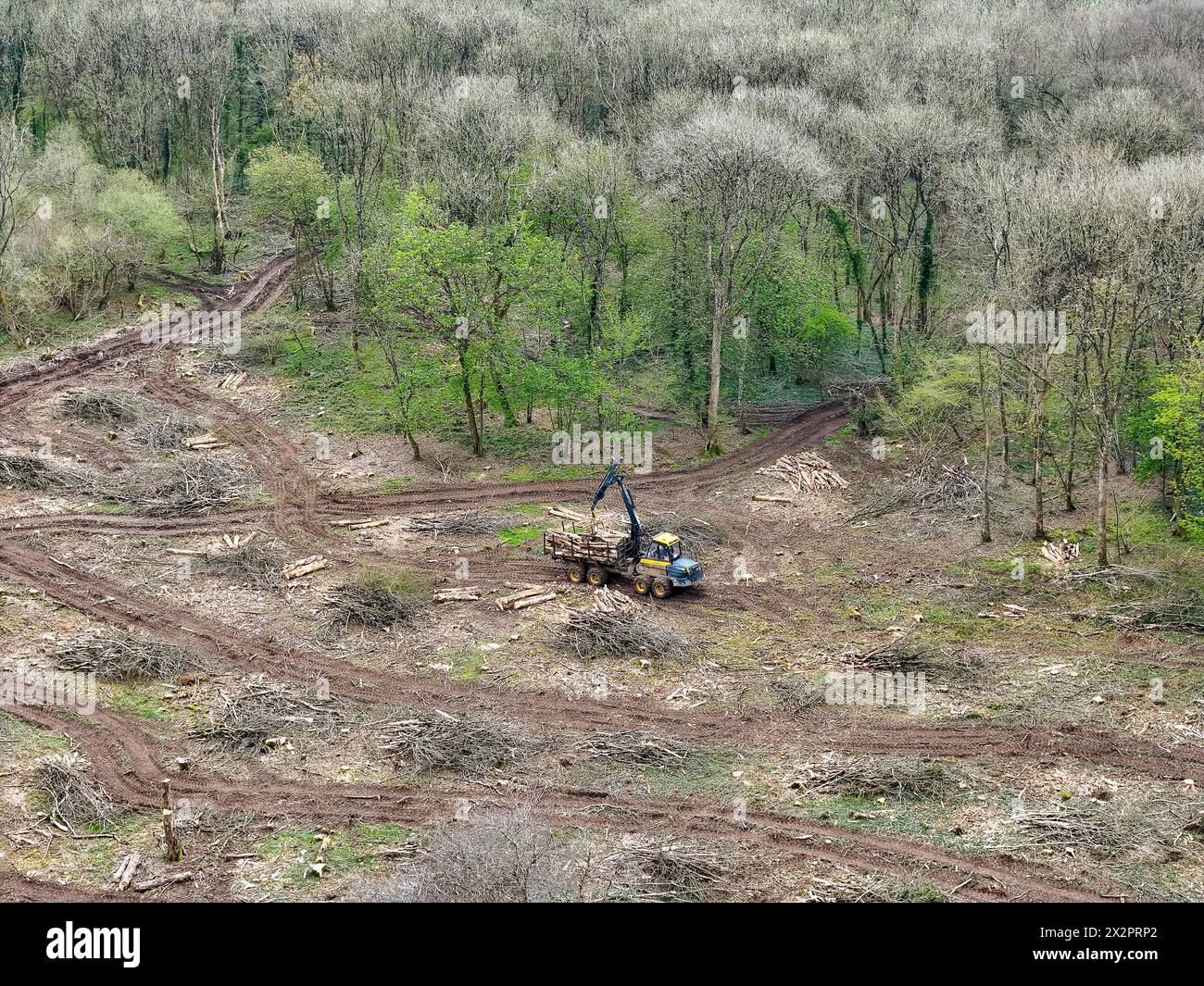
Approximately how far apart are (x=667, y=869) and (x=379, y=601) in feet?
45.7

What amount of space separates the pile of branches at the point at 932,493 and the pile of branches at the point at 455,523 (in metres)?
12.8

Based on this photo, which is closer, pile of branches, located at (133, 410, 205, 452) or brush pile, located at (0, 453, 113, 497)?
brush pile, located at (0, 453, 113, 497)

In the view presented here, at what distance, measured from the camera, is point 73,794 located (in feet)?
75.4

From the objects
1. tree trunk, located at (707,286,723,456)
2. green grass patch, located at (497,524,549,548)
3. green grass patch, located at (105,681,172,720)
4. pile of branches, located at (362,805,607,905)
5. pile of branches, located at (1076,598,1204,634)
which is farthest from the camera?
tree trunk, located at (707,286,723,456)

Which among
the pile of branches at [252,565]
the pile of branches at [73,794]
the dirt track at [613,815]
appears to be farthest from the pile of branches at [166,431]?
the pile of branches at [73,794]

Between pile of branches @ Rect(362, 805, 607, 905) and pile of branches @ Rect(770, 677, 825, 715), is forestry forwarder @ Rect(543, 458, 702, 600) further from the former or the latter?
Result: pile of branches @ Rect(362, 805, 607, 905)

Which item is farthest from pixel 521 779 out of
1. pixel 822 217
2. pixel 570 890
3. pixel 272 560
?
pixel 822 217

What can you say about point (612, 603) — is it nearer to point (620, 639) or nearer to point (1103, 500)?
point (620, 639)

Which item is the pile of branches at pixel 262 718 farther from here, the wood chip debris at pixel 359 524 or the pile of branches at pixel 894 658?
the pile of branches at pixel 894 658

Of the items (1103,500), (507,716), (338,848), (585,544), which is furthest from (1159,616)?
(338,848)

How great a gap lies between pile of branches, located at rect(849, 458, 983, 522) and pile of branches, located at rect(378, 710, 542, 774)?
19053mm

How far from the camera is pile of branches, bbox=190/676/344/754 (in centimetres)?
2570

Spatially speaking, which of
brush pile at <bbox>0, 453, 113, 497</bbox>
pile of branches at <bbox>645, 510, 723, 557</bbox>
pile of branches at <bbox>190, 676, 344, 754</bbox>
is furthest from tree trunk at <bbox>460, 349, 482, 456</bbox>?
pile of branches at <bbox>190, 676, 344, 754</bbox>

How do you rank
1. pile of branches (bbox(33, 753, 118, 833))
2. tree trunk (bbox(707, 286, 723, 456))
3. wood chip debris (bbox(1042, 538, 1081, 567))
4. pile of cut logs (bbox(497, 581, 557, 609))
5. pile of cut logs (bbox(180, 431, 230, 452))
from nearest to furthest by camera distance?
1. pile of branches (bbox(33, 753, 118, 833))
2. pile of cut logs (bbox(497, 581, 557, 609))
3. wood chip debris (bbox(1042, 538, 1081, 567))
4. pile of cut logs (bbox(180, 431, 230, 452))
5. tree trunk (bbox(707, 286, 723, 456))
